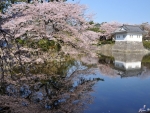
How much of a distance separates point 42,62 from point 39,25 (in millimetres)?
2963

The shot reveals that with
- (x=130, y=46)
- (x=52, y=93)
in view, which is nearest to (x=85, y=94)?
(x=52, y=93)

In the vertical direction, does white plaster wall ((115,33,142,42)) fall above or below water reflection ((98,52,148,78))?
above

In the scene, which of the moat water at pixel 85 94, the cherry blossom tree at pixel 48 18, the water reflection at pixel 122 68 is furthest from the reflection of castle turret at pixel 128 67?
the cherry blossom tree at pixel 48 18

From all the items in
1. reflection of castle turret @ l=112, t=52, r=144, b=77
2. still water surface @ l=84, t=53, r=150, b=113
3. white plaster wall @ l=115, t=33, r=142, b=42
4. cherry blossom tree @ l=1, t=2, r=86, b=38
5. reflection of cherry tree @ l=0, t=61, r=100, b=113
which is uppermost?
cherry blossom tree @ l=1, t=2, r=86, b=38

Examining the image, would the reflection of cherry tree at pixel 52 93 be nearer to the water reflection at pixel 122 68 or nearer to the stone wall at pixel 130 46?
the water reflection at pixel 122 68

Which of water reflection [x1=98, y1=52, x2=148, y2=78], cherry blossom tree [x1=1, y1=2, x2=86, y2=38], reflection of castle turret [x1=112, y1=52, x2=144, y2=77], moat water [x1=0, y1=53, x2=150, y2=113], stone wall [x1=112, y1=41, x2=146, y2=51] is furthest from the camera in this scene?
stone wall [x1=112, y1=41, x2=146, y2=51]

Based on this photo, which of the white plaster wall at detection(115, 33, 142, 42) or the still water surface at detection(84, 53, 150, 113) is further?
the white plaster wall at detection(115, 33, 142, 42)

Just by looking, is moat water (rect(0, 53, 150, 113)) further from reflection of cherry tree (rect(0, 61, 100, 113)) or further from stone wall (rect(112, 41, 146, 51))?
stone wall (rect(112, 41, 146, 51))

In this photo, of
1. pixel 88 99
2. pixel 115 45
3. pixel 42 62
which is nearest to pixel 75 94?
pixel 88 99

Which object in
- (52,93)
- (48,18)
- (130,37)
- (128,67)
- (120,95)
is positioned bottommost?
(128,67)

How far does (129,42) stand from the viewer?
34094 millimetres

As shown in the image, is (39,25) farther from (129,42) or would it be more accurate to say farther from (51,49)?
(129,42)

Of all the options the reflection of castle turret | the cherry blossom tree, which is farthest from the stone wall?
the cherry blossom tree

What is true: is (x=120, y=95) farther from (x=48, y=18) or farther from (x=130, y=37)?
(x=130, y=37)
